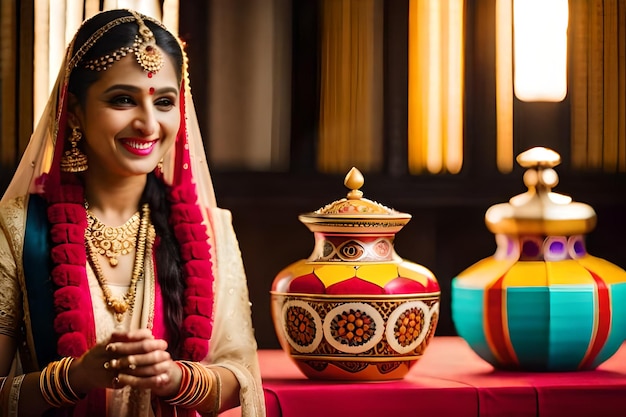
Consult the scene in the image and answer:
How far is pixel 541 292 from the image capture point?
2.34 meters

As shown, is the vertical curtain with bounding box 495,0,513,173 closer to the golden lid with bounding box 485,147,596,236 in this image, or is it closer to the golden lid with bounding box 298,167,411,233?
the golden lid with bounding box 485,147,596,236

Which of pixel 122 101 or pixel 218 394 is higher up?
pixel 122 101

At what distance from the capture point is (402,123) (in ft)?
10.1

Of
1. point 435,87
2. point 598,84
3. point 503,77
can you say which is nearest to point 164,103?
point 435,87

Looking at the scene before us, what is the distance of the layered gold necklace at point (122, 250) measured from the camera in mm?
1858

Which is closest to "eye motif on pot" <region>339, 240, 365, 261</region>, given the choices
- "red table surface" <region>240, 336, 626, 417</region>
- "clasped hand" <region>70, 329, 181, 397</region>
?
"red table surface" <region>240, 336, 626, 417</region>

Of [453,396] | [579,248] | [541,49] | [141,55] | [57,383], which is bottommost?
[453,396]

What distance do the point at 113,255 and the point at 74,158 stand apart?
0.18 metres

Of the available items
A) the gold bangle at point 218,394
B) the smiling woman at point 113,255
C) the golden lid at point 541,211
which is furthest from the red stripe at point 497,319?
the gold bangle at point 218,394

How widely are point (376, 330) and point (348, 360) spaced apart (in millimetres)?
84

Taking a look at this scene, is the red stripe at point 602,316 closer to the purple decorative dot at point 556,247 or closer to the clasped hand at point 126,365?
the purple decorative dot at point 556,247

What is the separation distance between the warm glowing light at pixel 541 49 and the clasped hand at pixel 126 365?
1.63 m

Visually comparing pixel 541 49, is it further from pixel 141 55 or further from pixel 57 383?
pixel 57 383

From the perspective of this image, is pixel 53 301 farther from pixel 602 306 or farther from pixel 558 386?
pixel 602 306
